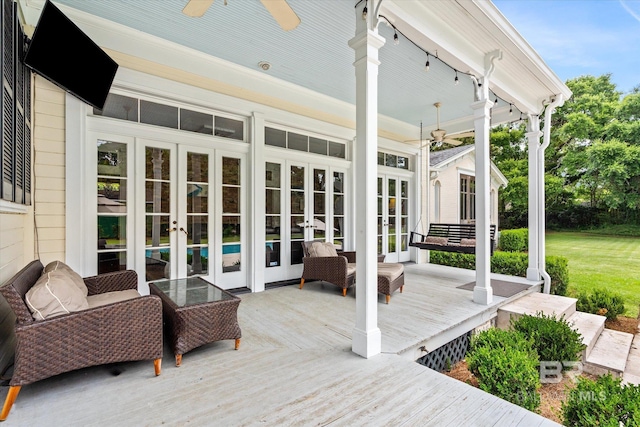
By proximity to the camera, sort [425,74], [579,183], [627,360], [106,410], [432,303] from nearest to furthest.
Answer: [106,410]
[627,360]
[432,303]
[425,74]
[579,183]

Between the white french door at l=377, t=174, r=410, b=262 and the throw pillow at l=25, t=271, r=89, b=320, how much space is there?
5592 mm

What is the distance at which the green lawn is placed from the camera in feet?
17.9

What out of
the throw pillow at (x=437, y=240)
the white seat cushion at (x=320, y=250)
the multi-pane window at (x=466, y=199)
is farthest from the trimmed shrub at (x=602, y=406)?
the multi-pane window at (x=466, y=199)

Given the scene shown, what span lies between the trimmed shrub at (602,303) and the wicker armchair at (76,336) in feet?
19.8

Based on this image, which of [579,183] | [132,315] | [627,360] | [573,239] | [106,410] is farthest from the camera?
[579,183]

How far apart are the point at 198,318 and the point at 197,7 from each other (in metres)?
2.42

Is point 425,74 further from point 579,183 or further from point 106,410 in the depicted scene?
point 579,183

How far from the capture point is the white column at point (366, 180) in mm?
2459

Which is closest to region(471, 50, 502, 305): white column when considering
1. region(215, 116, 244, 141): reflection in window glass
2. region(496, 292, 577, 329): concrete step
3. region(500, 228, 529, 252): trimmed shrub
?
region(496, 292, 577, 329): concrete step

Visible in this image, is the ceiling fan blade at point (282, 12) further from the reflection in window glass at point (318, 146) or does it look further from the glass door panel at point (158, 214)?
the reflection in window glass at point (318, 146)

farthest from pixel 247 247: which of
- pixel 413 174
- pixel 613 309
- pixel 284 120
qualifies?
pixel 613 309

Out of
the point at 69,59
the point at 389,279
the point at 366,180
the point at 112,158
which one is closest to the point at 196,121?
the point at 112,158

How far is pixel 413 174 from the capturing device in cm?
741

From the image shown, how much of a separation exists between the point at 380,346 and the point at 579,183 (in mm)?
10500
